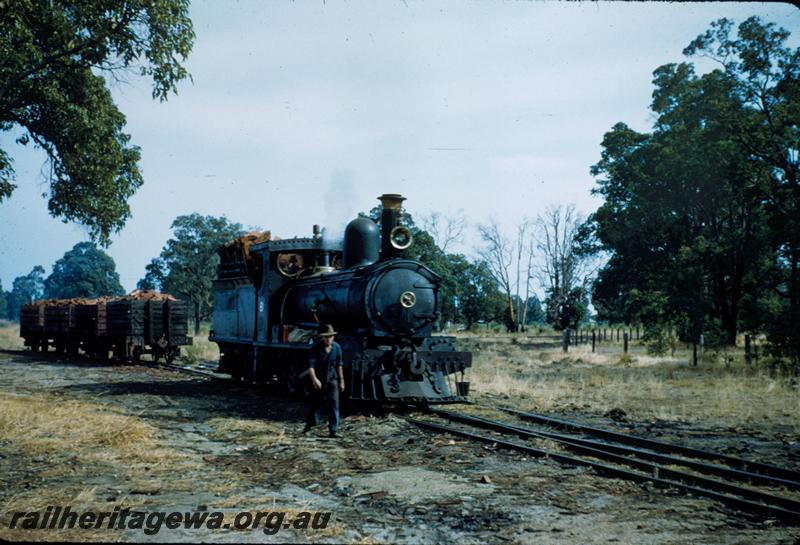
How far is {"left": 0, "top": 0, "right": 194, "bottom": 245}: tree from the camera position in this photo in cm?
1551

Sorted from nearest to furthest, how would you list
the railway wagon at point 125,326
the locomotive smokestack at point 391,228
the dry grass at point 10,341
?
the locomotive smokestack at point 391,228 < the railway wagon at point 125,326 < the dry grass at point 10,341

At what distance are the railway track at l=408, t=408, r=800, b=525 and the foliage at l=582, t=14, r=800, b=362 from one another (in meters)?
11.3

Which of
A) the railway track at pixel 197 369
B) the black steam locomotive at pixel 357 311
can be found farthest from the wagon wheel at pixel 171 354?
the black steam locomotive at pixel 357 311

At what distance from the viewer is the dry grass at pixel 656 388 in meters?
13.1

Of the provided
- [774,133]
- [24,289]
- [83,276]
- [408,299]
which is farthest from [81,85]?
[24,289]

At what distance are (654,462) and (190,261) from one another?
200 ft

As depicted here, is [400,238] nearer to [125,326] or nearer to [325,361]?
[325,361]

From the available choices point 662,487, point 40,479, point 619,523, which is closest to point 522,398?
point 662,487

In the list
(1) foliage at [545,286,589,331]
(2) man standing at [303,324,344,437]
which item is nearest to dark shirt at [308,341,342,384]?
(2) man standing at [303,324,344,437]

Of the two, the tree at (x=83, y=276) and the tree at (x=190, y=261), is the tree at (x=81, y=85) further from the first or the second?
the tree at (x=83, y=276)

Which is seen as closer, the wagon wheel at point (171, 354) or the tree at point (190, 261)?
the wagon wheel at point (171, 354)

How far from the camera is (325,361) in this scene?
34.1 feet

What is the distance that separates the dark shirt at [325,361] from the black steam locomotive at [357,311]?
3.76ft

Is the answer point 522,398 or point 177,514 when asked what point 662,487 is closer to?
point 177,514
